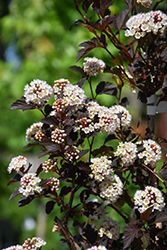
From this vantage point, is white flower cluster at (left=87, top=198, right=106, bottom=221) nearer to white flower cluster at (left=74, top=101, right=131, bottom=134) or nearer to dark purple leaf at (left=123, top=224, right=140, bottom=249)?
dark purple leaf at (left=123, top=224, right=140, bottom=249)

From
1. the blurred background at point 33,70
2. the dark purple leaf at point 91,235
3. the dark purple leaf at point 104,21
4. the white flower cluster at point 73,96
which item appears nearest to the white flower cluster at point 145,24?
the dark purple leaf at point 104,21

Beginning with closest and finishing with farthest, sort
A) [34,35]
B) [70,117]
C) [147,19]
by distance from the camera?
1. [147,19]
2. [70,117]
3. [34,35]

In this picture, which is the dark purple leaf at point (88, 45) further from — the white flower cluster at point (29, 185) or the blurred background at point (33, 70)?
the blurred background at point (33, 70)

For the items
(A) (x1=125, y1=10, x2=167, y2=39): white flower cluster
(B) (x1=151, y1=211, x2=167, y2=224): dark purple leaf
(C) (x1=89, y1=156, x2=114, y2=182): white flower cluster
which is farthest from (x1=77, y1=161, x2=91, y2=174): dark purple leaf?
A: (A) (x1=125, y1=10, x2=167, y2=39): white flower cluster

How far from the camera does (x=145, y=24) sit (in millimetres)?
769

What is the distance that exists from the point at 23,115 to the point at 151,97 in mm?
2839

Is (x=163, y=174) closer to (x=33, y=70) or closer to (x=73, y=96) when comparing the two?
(x=73, y=96)

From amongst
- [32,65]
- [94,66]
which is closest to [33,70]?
[32,65]

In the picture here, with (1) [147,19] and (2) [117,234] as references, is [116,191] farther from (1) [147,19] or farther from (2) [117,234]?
(1) [147,19]

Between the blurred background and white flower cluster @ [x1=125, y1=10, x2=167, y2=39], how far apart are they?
92.2 inches

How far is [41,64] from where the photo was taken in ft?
10.9

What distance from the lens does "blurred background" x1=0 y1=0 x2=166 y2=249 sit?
323 centimetres

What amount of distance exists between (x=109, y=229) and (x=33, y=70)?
2.64 m

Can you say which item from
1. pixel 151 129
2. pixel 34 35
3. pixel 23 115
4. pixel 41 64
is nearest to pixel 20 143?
pixel 23 115
